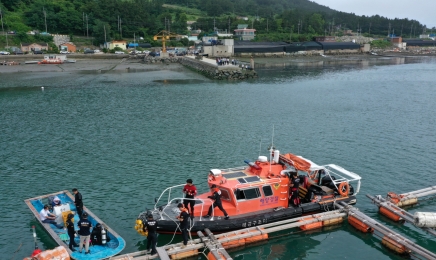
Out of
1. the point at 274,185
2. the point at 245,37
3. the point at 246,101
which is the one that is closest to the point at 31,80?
the point at 246,101

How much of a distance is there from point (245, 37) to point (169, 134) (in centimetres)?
12392

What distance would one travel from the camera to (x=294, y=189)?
15648 millimetres

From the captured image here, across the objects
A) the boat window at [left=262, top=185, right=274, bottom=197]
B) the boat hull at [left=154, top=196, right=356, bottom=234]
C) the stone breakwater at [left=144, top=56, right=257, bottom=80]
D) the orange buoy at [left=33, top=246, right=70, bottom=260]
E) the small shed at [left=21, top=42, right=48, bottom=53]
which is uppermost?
the small shed at [left=21, top=42, right=48, bottom=53]

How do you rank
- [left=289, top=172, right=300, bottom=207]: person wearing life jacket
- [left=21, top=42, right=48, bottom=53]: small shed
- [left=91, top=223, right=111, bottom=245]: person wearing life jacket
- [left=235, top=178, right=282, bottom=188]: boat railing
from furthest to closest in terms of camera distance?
[left=21, top=42, right=48, bottom=53]: small shed < [left=289, top=172, right=300, bottom=207]: person wearing life jacket < [left=235, top=178, right=282, bottom=188]: boat railing < [left=91, top=223, right=111, bottom=245]: person wearing life jacket

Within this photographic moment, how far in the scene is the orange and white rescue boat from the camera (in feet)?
47.2

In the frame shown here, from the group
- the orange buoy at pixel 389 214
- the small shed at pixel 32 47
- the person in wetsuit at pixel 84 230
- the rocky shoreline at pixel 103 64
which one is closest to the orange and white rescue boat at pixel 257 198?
the orange buoy at pixel 389 214

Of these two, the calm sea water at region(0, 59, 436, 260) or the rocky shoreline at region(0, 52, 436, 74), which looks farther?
the rocky shoreline at region(0, 52, 436, 74)

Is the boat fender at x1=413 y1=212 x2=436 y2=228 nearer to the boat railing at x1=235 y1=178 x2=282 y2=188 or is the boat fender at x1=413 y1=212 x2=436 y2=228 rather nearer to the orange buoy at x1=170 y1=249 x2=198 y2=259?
the boat railing at x1=235 y1=178 x2=282 y2=188

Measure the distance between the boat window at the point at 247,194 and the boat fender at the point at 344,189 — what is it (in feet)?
14.5

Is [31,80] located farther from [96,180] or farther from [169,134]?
[96,180]

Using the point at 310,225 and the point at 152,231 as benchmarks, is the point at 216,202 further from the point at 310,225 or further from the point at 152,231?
the point at 310,225

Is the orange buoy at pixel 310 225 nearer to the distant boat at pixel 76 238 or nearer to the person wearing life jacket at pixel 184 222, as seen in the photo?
the person wearing life jacket at pixel 184 222

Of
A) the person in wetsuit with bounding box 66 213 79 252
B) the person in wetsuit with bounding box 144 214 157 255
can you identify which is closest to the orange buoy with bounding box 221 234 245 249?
the person in wetsuit with bounding box 144 214 157 255

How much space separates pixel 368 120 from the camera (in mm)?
35531
